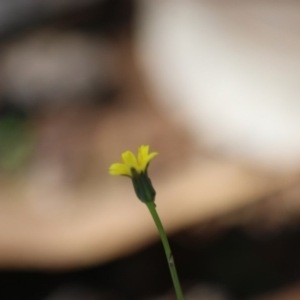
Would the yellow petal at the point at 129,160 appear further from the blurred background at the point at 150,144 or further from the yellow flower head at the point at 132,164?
the blurred background at the point at 150,144

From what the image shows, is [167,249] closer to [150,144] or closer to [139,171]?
[139,171]

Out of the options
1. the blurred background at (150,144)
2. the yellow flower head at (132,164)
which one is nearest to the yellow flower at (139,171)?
the yellow flower head at (132,164)

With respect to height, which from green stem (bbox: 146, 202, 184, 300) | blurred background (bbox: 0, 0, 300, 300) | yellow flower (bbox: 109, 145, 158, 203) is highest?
blurred background (bbox: 0, 0, 300, 300)

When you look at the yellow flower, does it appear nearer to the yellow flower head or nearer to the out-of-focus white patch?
the yellow flower head

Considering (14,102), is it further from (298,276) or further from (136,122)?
(298,276)

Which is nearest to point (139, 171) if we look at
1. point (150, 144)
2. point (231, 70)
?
point (150, 144)

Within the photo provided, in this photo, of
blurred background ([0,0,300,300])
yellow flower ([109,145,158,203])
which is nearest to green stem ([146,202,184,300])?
yellow flower ([109,145,158,203])

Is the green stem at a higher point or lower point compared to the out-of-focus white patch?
lower
